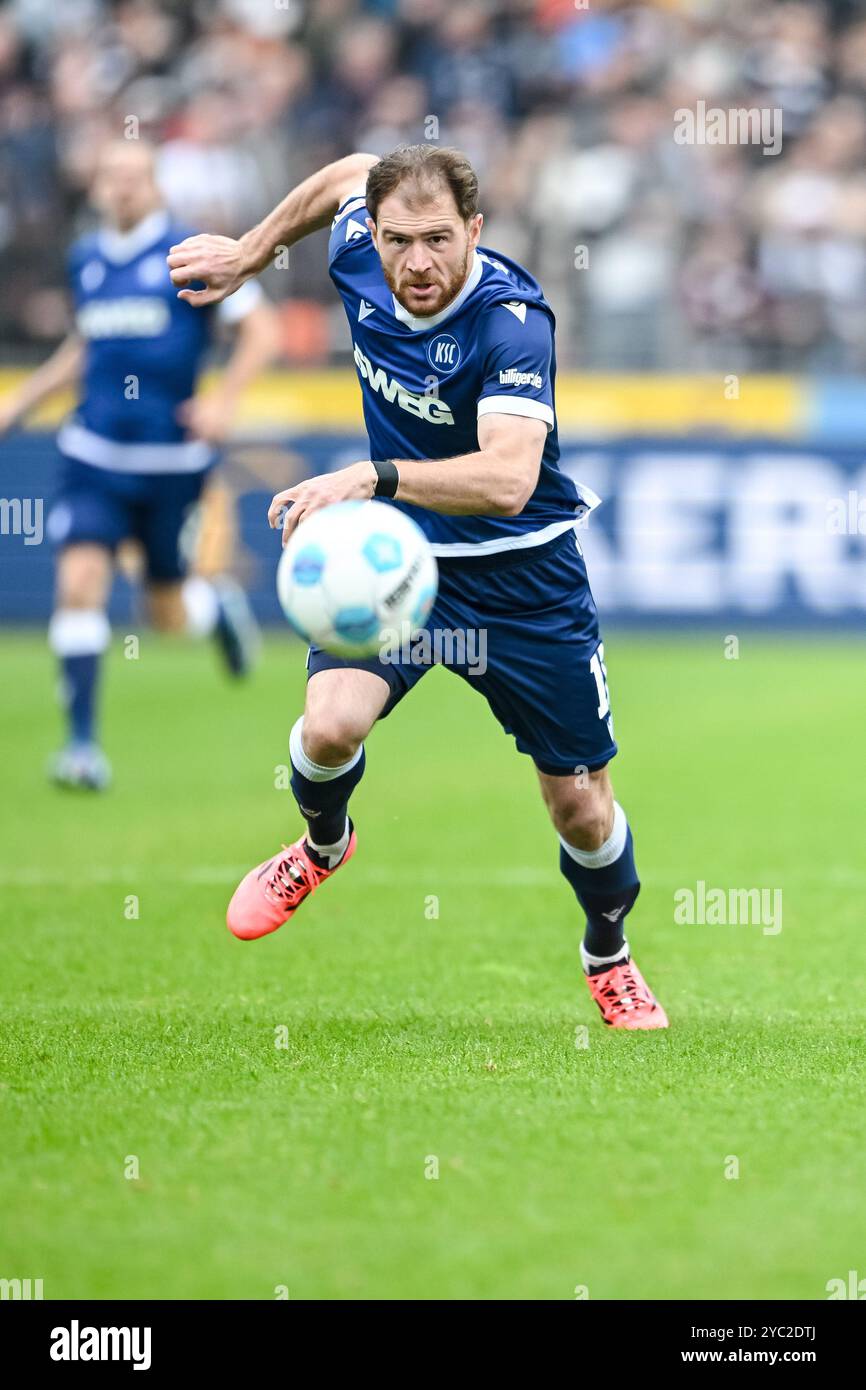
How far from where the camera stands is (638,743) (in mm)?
11820

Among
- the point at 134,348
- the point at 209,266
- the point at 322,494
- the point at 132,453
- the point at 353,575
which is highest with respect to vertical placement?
the point at 134,348

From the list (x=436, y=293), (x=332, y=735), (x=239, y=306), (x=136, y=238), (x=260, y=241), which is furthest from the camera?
(x=239, y=306)

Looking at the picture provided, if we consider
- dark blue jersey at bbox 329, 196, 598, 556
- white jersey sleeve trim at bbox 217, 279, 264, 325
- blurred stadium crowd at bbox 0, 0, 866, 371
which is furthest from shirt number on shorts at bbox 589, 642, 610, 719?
blurred stadium crowd at bbox 0, 0, 866, 371

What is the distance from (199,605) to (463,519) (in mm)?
6566

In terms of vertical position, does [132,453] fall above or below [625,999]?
above

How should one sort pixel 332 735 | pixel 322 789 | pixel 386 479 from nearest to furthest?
pixel 386 479, pixel 332 735, pixel 322 789

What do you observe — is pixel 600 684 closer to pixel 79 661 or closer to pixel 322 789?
pixel 322 789

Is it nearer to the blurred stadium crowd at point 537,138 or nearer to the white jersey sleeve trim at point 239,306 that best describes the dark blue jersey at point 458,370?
the white jersey sleeve trim at point 239,306

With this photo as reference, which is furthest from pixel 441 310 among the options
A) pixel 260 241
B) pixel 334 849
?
pixel 334 849

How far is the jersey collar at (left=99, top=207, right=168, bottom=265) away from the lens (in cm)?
1052

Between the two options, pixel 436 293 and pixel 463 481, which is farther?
pixel 436 293

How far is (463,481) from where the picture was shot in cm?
470

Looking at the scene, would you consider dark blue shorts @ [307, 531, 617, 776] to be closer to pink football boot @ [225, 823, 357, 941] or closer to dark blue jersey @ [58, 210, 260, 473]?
pink football boot @ [225, 823, 357, 941]

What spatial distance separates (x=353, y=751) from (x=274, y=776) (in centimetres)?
536
